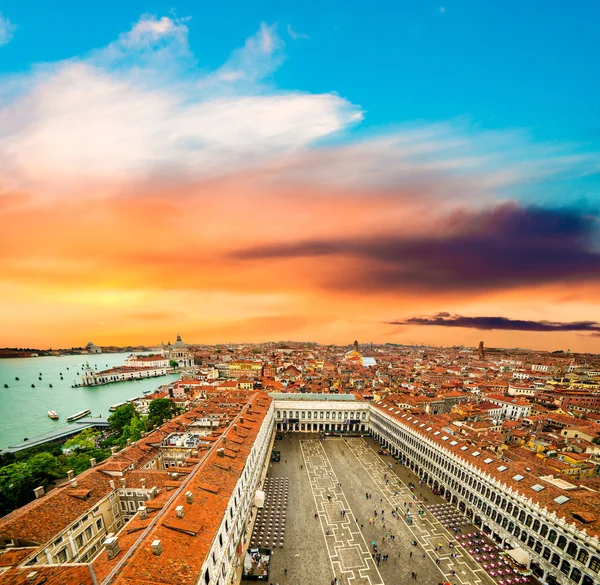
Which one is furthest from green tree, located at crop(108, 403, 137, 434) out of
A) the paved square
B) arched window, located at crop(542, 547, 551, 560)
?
arched window, located at crop(542, 547, 551, 560)

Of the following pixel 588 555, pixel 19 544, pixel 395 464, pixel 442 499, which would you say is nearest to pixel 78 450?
pixel 19 544

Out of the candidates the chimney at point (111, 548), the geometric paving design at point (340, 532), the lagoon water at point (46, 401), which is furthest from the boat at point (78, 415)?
the chimney at point (111, 548)

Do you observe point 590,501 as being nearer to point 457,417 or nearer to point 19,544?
point 457,417

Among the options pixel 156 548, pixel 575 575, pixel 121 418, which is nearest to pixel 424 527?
→ pixel 575 575

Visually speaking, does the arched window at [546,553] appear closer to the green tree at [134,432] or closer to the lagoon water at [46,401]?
the green tree at [134,432]

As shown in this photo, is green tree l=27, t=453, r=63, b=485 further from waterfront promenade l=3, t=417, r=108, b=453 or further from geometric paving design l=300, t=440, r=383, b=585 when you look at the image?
geometric paving design l=300, t=440, r=383, b=585
